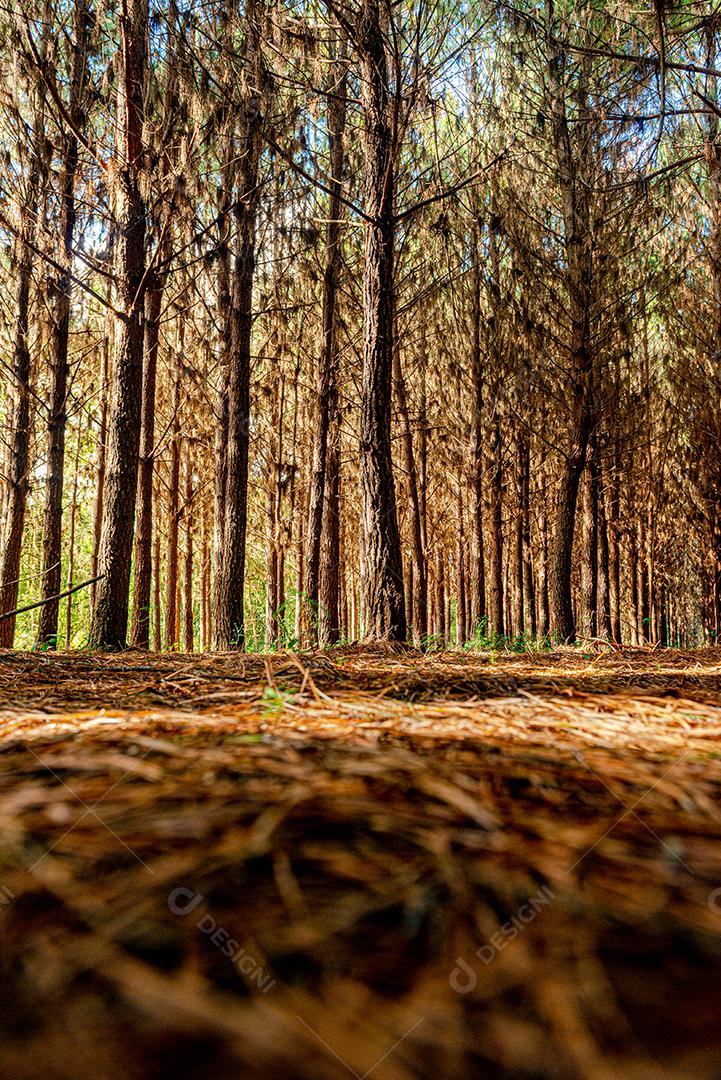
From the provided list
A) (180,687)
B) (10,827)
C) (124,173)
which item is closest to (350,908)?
(10,827)

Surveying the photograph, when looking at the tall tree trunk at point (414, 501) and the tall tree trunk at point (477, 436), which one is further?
the tall tree trunk at point (477, 436)

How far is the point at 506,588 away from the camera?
70.3 ft

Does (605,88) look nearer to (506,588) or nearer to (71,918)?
(71,918)

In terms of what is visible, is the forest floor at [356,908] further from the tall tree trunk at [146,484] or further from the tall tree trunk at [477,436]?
the tall tree trunk at [477,436]

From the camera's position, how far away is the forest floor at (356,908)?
1.40ft
